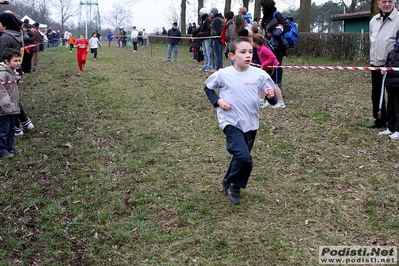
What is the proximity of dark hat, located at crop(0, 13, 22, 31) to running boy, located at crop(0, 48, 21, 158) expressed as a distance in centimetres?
143

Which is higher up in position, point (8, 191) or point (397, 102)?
point (397, 102)

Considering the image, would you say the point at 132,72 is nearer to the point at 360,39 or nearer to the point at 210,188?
the point at 360,39

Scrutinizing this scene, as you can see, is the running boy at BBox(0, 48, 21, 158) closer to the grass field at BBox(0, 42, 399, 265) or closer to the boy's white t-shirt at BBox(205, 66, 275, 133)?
the grass field at BBox(0, 42, 399, 265)

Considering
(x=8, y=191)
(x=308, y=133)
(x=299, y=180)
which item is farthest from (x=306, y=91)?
(x=8, y=191)

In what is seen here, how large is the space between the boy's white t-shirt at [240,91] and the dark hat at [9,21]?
4936mm

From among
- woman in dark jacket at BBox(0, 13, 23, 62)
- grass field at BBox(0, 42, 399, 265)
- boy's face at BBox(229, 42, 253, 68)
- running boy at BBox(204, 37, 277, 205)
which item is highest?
woman in dark jacket at BBox(0, 13, 23, 62)

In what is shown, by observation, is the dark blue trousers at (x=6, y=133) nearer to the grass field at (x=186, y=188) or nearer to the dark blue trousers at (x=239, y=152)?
the grass field at (x=186, y=188)

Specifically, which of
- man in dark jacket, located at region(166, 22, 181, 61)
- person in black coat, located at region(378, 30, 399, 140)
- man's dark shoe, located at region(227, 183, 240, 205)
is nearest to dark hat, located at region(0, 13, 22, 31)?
man's dark shoe, located at region(227, 183, 240, 205)

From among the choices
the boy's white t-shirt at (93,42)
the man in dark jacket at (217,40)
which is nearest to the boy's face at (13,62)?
the man in dark jacket at (217,40)

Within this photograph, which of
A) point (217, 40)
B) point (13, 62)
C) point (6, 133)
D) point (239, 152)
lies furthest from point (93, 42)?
point (239, 152)

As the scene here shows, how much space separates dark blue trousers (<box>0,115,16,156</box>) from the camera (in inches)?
245

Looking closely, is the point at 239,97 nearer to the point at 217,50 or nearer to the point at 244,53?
the point at 244,53

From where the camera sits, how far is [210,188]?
16.4ft

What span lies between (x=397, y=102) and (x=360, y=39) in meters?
9.92
